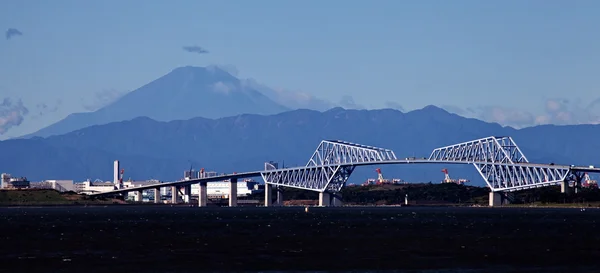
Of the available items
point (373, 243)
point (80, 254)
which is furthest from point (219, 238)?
point (80, 254)

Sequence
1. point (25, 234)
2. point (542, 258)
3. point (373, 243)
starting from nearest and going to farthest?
point (542, 258) → point (373, 243) → point (25, 234)

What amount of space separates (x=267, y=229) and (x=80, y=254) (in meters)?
38.0

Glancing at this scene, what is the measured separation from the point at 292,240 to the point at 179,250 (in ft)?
46.8

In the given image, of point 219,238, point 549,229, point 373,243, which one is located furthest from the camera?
point 549,229

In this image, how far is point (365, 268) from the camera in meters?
60.9

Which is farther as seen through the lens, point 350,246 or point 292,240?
point 292,240

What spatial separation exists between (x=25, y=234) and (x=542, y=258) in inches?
1882

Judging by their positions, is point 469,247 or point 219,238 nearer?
point 469,247

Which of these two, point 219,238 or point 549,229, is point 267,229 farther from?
point 549,229

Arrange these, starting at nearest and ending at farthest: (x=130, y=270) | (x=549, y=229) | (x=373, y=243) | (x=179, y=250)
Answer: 1. (x=130, y=270)
2. (x=179, y=250)
3. (x=373, y=243)
4. (x=549, y=229)

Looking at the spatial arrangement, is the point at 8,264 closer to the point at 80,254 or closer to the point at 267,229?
the point at 80,254

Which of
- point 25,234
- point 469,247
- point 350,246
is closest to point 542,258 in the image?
point 469,247

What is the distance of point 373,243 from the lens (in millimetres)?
81312

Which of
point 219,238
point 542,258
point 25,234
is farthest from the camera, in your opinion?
point 25,234
